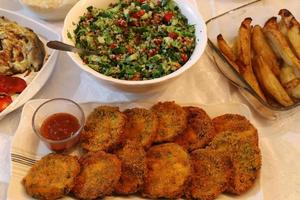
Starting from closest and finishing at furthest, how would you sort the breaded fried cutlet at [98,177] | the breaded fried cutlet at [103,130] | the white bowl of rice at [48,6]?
the breaded fried cutlet at [98,177], the breaded fried cutlet at [103,130], the white bowl of rice at [48,6]

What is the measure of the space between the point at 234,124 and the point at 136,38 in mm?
756

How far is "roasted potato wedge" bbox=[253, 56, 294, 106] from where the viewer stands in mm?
2287

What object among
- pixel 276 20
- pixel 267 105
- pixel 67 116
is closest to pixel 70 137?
pixel 67 116

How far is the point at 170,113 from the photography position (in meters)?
2.20

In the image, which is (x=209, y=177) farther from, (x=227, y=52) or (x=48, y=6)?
(x=48, y=6)

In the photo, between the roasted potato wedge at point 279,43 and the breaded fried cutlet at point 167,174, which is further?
the roasted potato wedge at point 279,43

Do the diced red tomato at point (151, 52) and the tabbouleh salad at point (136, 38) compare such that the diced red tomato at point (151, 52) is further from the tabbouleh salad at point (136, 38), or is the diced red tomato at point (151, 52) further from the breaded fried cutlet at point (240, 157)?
the breaded fried cutlet at point (240, 157)

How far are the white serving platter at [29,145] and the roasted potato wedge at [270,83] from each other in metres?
0.18

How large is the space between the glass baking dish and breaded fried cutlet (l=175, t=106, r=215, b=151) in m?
0.35

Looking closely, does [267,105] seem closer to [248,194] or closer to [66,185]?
[248,194]

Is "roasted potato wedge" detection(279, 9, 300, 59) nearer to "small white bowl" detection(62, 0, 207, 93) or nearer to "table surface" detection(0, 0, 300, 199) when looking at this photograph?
"table surface" detection(0, 0, 300, 199)

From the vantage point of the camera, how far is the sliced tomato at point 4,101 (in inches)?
92.4

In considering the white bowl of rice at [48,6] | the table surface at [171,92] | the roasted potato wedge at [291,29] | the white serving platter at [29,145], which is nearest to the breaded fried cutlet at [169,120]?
the white serving platter at [29,145]

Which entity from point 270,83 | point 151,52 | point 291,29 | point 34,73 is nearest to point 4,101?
point 34,73
